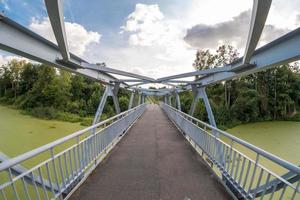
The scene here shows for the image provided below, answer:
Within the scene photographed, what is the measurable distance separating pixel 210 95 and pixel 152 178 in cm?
2370

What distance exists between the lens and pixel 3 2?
1920 millimetres

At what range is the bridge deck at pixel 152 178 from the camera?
2485 millimetres

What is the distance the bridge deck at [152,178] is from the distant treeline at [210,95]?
16243mm

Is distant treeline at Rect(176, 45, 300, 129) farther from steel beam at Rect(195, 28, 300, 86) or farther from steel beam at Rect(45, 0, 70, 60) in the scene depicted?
steel beam at Rect(45, 0, 70, 60)

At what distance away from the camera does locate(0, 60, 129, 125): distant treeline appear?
79.2 feet

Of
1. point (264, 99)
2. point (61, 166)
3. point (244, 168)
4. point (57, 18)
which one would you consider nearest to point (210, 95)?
point (264, 99)

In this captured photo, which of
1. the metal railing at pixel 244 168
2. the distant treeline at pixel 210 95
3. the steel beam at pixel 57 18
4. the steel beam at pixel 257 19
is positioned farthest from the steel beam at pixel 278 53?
the distant treeline at pixel 210 95

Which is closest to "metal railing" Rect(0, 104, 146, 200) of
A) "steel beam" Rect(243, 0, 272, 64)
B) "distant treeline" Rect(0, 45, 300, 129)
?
"steel beam" Rect(243, 0, 272, 64)

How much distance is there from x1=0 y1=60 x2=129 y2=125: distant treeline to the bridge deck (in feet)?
61.6

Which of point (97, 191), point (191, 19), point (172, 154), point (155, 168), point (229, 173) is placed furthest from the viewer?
point (172, 154)

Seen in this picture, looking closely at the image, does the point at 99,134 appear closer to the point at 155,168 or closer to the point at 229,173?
the point at 155,168

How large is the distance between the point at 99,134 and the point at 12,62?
37724mm

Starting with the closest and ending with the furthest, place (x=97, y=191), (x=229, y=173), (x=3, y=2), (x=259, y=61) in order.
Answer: (x=3, y=2), (x=97, y=191), (x=229, y=173), (x=259, y=61)

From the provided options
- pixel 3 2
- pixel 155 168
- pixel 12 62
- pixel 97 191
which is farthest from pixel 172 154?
pixel 12 62
